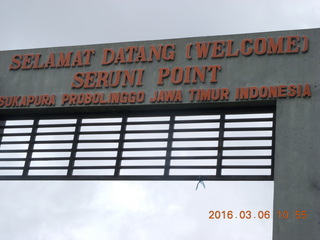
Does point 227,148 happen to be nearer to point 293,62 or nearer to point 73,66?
point 293,62

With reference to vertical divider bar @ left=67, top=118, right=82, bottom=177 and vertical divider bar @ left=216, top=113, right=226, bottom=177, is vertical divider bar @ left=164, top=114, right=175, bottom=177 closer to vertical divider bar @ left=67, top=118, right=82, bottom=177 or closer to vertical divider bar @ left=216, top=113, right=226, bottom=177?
vertical divider bar @ left=216, top=113, right=226, bottom=177

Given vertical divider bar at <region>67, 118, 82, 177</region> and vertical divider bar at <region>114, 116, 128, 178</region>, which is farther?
vertical divider bar at <region>67, 118, 82, 177</region>

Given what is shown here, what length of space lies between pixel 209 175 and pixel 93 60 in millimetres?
4252

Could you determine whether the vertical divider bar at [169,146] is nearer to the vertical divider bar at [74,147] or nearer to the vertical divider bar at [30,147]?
the vertical divider bar at [74,147]

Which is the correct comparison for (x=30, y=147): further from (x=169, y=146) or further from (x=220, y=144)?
(x=220, y=144)

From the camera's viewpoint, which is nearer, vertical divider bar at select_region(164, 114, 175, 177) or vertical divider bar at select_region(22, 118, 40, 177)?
vertical divider bar at select_region(164, 114, 175, 177)

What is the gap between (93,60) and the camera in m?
15.5

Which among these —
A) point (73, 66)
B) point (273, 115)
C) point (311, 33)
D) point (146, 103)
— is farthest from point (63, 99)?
point (311, 33)

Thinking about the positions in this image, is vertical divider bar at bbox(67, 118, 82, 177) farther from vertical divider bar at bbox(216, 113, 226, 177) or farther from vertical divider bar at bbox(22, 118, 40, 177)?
vertical divider bar at bbox(216, 113, 226, 177)

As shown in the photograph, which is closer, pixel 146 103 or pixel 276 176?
pixel 276 176

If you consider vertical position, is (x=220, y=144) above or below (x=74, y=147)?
above

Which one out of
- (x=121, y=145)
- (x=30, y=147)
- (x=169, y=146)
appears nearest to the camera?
(x=169, y=146)

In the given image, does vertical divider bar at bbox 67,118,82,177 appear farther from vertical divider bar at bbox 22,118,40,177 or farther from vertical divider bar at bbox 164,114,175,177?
vertical divider bar at bbox 164,114,175,177

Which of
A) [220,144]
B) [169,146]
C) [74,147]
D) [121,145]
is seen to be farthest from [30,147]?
[220,144]
